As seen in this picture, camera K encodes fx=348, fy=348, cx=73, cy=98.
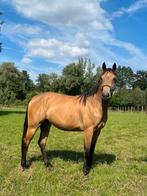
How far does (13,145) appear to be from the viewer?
1267 cm

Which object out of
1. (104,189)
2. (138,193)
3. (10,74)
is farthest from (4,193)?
(10,74)

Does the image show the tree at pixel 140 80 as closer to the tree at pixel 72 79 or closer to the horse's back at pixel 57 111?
the tree at pixel 72 79

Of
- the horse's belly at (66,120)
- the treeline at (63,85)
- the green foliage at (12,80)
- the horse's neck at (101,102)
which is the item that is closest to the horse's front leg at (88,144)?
the horse's belly at (66,120)

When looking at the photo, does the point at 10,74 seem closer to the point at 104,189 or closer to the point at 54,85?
the point at 54,85

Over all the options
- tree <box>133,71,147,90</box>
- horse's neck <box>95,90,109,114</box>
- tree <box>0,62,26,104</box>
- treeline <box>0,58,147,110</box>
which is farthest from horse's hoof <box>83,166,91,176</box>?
tree <box>133,71,147,90</box>

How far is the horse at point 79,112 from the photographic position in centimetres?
813

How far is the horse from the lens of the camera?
8133mm

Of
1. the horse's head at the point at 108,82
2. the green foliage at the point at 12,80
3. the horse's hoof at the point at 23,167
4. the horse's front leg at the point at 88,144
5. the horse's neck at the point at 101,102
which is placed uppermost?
the green foliage at the point at 12,80

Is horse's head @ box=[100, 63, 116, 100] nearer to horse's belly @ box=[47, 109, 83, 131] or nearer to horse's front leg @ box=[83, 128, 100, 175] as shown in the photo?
horse's front leg @ box=[83, 128, 100, 175]

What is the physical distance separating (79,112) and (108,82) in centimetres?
117

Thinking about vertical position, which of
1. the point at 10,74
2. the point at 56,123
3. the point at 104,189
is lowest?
the point at 104,189

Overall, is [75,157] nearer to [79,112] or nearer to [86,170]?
[86,170]

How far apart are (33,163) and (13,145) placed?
3624mm

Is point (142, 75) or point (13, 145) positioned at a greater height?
point (142, 75)
